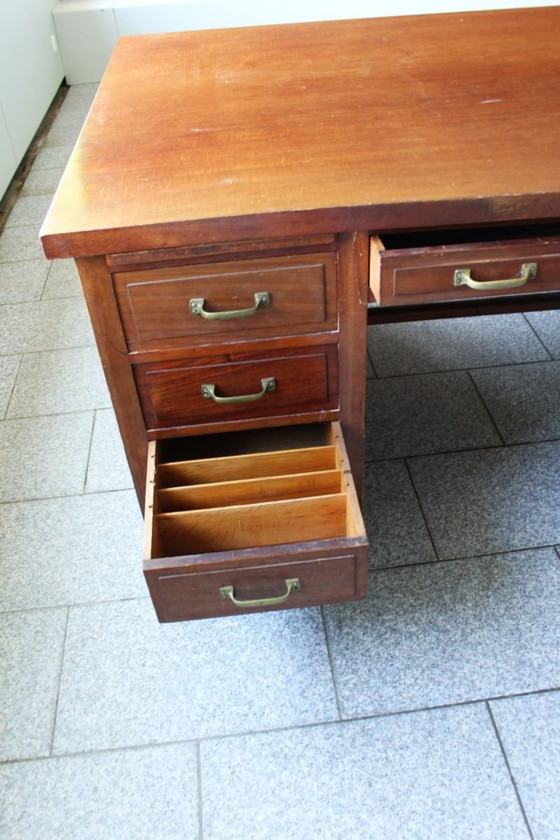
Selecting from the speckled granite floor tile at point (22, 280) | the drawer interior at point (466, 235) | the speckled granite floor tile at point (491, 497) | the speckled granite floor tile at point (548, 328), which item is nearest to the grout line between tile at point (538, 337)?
the speckled granite floor tile at point (548, 328)

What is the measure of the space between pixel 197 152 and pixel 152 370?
0.36 meters

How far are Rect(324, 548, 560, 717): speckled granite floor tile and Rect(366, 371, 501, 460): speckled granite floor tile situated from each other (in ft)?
1.15

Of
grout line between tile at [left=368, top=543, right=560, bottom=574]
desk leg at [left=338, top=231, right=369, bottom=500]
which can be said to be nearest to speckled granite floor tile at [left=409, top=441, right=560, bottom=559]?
grout line between tile at [left=368, top=543, right=560, bottom=574]

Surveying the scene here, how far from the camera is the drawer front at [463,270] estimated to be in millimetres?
973

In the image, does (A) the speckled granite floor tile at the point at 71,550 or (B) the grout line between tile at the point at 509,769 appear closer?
(B) the grout line between tile at the point at 509,769

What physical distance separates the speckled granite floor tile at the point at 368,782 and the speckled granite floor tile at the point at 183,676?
5cm

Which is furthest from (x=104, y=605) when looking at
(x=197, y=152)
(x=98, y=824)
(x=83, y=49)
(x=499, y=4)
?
(x=499, y=4)

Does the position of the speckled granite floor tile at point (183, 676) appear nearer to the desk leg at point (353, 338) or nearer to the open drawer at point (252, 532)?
the open drawer at point (252, 532)

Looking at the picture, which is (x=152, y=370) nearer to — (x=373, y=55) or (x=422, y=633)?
(x=422, y=633)

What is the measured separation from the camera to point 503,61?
135 cm

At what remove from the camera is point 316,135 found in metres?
1.12

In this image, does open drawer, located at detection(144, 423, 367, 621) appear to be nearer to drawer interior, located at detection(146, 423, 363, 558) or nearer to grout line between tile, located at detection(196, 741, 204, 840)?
drawer interior, located at detection(146, 423, 363, 558)

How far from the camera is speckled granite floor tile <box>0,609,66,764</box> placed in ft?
3.81

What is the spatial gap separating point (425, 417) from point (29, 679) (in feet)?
3.50
